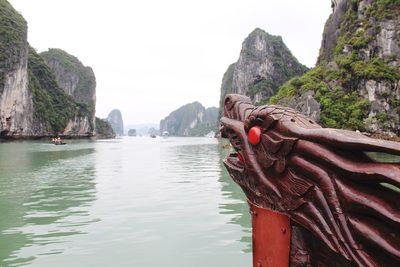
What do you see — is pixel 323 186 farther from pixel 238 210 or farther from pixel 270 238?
pixel 238 210

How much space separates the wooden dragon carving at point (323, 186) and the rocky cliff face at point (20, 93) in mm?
62761

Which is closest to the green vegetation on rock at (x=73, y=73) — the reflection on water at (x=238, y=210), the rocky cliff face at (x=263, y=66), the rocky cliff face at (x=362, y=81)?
the rocky cliff face at (x=263, y=66)

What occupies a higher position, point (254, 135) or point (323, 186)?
point (254, 135)

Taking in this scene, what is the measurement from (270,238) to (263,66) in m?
106

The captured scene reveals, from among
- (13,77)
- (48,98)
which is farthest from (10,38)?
(48,98)

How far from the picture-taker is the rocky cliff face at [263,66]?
101500 millimetres

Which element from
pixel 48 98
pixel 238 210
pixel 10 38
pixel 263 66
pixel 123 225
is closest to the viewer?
pixel 123 225

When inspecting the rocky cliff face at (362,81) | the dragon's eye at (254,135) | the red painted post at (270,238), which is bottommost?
the red painted post at (270,238)

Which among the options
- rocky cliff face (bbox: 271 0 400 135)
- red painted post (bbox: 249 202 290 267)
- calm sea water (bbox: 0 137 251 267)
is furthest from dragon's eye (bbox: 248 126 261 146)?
rocky cliff face (bbox: 271 0 400 135)

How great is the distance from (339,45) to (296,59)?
228 feet

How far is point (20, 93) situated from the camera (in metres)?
63.5

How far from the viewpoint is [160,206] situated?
28.9ft

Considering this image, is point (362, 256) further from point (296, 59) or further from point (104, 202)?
point (296, 59)

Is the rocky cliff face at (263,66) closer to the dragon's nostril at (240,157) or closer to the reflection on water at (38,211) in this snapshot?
the reflection on water at (38,211)
